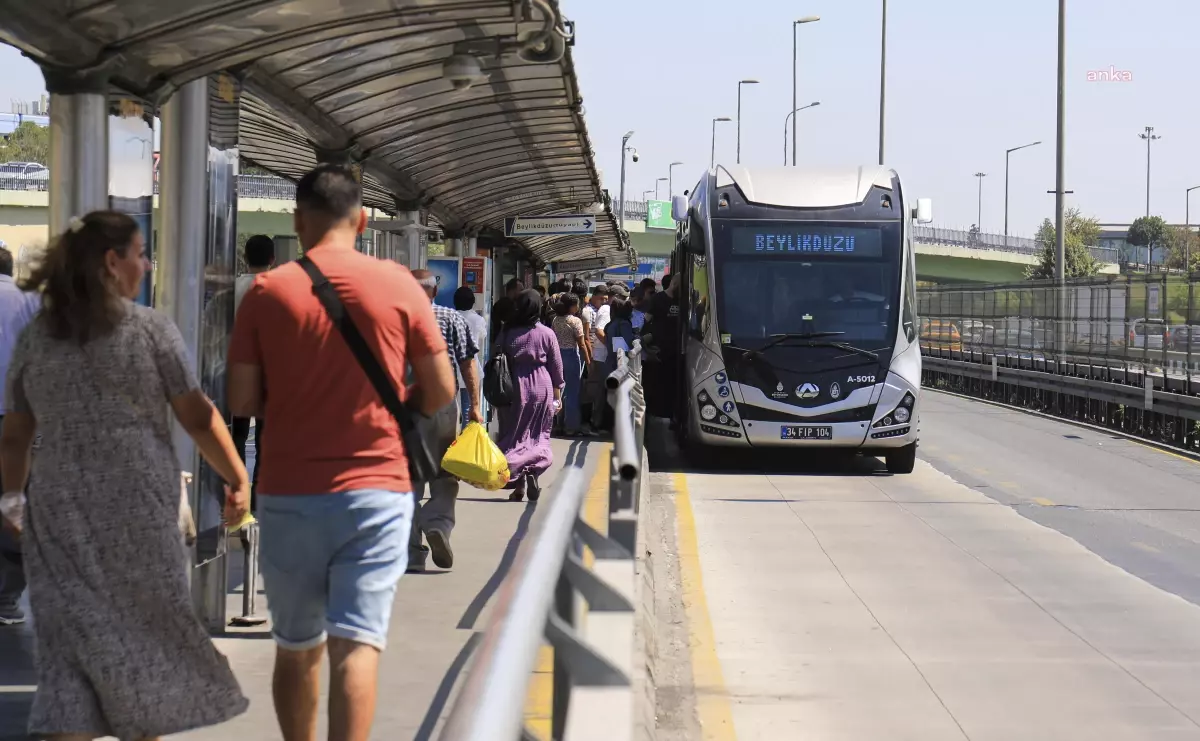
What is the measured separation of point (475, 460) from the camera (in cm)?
926

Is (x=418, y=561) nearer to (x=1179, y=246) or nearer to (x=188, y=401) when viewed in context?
(x=188, y=401)

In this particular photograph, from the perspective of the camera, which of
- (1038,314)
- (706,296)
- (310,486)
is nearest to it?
(310,486)

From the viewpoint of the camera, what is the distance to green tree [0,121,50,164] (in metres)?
97.3

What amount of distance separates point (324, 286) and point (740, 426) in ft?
41.8

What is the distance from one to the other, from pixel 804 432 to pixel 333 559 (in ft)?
41.8

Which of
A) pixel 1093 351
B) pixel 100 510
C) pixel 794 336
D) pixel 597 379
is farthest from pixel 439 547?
pixel 1093 351

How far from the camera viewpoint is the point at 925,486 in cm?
1602

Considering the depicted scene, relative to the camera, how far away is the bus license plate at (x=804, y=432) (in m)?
16.7

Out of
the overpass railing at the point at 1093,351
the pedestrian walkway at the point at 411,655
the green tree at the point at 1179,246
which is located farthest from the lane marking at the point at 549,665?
the green tree at the point at 1179,246

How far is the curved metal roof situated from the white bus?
1.90 meters

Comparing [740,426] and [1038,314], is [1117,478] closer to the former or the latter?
[740,426]

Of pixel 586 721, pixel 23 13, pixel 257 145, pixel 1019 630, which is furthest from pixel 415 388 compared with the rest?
pixel 257 145

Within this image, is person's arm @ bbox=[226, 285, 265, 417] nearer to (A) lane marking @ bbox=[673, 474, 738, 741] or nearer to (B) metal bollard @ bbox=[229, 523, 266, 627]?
(A) lane marking @ bbox=[673, 474, 738, 741]

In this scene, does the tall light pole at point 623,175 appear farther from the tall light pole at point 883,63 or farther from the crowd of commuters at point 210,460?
the crowd of commuters at point 210,460
